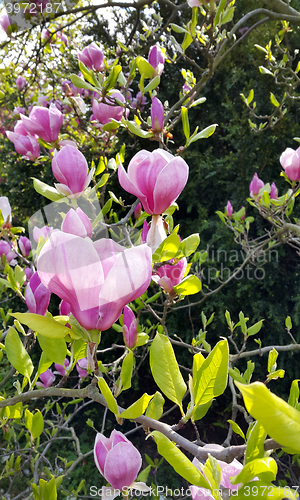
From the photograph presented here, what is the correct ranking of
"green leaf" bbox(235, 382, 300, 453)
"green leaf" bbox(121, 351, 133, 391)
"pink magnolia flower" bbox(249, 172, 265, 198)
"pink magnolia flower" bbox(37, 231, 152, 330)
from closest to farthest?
Answer: "green leaf" bbox(235, 382, 300, 453) → "pink magnolia flower" bbox(37, 231, 152, 330) → "green leaf" bbox(121, 351, 133, 391) → "pink magnolia flower" bbox(249, 172, 265, 198)

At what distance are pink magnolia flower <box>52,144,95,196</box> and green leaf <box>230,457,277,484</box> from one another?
0.47 metres

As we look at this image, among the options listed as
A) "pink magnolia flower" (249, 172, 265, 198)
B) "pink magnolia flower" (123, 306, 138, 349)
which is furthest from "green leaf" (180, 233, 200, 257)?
"pink magnolia flower" (249, 172, 265, 198)

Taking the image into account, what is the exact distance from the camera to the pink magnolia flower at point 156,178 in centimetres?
A: 46

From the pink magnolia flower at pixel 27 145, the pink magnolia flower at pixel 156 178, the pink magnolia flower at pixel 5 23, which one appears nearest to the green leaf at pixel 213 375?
the pink magnolia flower at pixel 156 178

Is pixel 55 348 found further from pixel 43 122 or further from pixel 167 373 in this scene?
pixel 43 122

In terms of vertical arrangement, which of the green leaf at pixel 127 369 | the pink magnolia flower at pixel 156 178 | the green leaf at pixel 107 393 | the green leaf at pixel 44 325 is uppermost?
the pink magnolia flower at pixel 156 178

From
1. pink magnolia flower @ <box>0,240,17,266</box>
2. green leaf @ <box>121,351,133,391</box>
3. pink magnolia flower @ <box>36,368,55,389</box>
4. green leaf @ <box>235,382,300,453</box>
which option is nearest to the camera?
green leaf @ <box>235,382,300,453</box>

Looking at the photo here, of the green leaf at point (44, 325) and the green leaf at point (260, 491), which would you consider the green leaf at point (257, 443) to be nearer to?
the green leaf at point (260, 491)

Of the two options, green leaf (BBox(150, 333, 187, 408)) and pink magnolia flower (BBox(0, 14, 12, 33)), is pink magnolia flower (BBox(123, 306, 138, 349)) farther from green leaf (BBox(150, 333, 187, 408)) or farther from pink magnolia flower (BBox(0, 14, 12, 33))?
pink magnolia flower (BBox(0, 14, 12, 33))

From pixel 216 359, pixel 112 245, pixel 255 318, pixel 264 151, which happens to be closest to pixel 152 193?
pixel 112 245

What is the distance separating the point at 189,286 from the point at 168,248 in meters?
0.13

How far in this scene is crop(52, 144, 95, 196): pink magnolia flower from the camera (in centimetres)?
56

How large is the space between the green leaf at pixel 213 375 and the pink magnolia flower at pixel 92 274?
0.11 m

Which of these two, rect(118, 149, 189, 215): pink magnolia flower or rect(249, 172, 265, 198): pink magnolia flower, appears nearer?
rect(118, 149, 189, 215): pink magnolia flower
